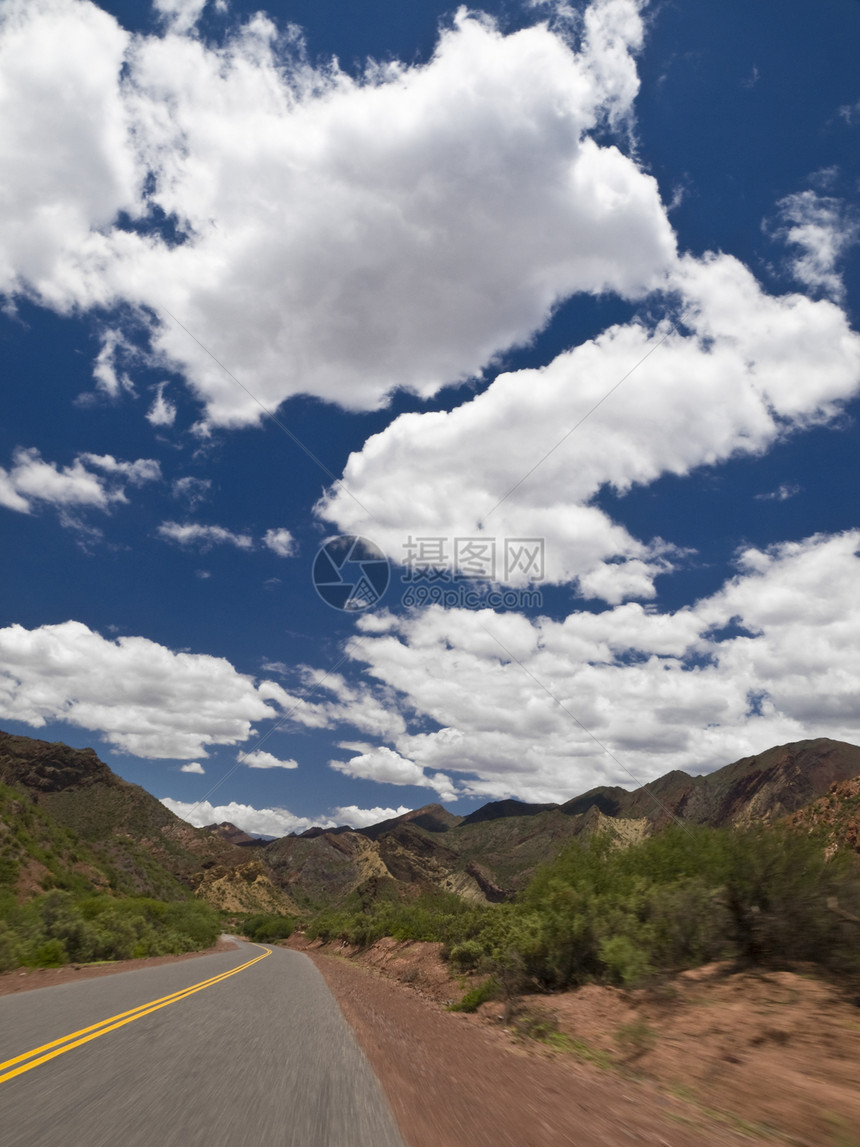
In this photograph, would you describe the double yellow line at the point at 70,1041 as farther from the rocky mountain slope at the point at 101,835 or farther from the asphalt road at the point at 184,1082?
the rocky mountain slope at the point at 101,835

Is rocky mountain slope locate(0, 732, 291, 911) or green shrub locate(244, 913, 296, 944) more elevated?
rocky mountain slope locate(0, 732, 291, 911)

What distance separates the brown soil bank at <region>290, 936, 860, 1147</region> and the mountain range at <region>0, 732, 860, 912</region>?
56232 mm

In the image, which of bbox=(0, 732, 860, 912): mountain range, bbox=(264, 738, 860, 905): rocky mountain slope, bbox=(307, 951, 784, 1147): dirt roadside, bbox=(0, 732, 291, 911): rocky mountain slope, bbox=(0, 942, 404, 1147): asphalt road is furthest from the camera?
bbox=(264, 738, 860, 905): rocky mountain slope

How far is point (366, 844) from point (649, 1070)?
183 metres

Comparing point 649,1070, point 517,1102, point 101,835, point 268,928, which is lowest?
point 268,928

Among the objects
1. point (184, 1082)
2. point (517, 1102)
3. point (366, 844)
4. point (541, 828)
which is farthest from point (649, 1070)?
point (366, 844)

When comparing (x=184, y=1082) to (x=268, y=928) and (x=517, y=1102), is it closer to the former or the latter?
(x=517, y=1102)

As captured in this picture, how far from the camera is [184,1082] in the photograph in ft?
19.7

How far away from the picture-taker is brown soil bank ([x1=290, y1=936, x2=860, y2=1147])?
5562 mm

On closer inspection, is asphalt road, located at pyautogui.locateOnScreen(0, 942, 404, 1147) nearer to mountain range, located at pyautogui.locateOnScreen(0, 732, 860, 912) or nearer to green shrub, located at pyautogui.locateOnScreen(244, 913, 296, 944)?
mountain range, located at pyautogui.locateOnScreen(0, 732, 860, 912)

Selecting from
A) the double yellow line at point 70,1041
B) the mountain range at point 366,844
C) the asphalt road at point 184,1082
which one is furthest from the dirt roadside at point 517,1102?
the mountain range at point 366,844

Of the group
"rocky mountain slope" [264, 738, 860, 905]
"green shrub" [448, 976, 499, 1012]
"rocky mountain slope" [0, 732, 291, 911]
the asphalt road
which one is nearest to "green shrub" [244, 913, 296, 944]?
"rocky mountain slope" [0, 732, 291, 911]

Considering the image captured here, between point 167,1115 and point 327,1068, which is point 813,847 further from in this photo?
point 167,1115

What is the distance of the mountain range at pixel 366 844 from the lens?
251ft
